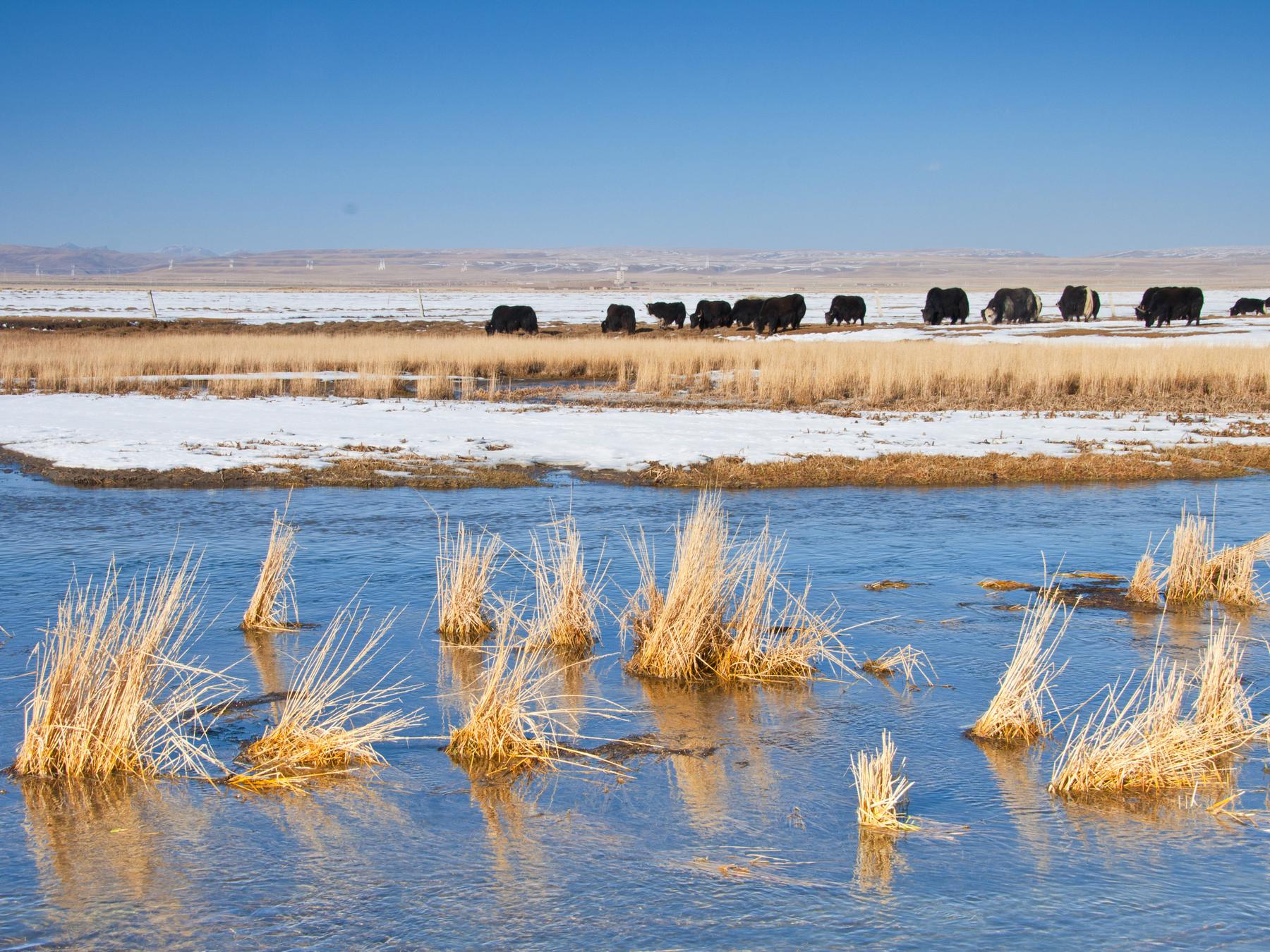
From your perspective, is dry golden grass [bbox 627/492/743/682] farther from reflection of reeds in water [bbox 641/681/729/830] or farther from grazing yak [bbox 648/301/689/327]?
grazing yak [bbox 648/301/689/327]

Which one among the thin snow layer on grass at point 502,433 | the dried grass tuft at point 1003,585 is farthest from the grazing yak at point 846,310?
the dried grass tuft at point 1003,585

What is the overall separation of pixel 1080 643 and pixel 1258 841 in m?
2.59

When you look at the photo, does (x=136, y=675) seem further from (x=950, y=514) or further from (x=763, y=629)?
(x=950, y=514)

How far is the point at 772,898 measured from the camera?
3.83m

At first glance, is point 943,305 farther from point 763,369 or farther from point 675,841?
point 675,841

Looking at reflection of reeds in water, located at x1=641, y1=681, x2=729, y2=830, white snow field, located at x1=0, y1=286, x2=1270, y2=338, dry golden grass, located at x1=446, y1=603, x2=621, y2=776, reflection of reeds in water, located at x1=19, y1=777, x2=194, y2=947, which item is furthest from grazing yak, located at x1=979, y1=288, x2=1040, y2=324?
reflection of reeds in water, located at x1=19, y1=777, x2=194, y2=947

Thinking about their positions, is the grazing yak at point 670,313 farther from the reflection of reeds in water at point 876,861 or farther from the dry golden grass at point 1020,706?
the reflection of reeds in water at point 876,861

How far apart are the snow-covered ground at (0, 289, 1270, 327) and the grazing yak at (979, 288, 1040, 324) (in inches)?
112

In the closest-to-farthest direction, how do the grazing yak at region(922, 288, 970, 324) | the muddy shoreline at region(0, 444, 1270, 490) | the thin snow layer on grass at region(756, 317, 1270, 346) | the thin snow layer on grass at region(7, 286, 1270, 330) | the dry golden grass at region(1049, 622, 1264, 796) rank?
the dry golden grass at region(1049, 622, 1264, 796) → the muddy shoreline at region(0, 444, 1270, 490) → the thin snow layer on grass at region(756, 317, 1270, 346) → the grazing yak at region(922, 288, 970, 324) → the thin snow layer on grass at region(7, 286, 1270, 330)

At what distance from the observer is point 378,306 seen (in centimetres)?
6612

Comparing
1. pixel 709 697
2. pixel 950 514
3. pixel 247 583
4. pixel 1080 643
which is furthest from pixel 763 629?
pixel 950 514

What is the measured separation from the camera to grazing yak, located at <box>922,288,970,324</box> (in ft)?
136

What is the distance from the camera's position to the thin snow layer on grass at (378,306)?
5209 cm

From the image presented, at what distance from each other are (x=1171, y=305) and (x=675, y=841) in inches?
1512
